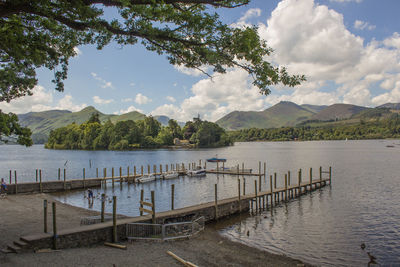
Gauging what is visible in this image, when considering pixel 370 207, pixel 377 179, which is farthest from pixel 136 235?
pixel 377 179

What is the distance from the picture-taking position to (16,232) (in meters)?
15.1

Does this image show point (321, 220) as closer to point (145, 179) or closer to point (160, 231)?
point (160, 231)

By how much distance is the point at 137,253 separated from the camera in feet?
43.2

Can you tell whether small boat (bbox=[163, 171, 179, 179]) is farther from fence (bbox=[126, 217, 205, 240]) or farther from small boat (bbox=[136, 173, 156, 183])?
fence (bbox=[126, 217, 205, 240])

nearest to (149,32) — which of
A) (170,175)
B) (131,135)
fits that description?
(170,175)

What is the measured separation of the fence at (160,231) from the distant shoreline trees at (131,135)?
14195 centimetres

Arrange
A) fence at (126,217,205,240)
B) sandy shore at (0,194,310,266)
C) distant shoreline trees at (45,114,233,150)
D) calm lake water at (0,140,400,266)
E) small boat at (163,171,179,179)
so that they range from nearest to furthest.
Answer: sandy shore at (0,194,310,266) → fence at (126,217,205,240) → calm lake water at (0,140,400,266) → small boat at (163,171,179,179) → distant shoreline trees at (45,114,233,150)

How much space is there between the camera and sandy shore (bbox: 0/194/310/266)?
11.4 metres

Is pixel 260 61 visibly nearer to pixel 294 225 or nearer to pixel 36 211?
pixel 294 225

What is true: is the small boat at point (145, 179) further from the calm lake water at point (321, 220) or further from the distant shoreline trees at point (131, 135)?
the distant shoreline trees at point (131, 135)

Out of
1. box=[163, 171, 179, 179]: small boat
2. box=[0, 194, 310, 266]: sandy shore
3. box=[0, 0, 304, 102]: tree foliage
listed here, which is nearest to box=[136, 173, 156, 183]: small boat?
box=[163, 171, 179, 179]: small boat

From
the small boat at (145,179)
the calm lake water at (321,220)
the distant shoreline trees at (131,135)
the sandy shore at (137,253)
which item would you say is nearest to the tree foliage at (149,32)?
the sandy shore at (137,253)

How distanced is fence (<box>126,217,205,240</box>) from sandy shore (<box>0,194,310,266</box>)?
1.62 feet

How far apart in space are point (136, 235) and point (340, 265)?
434 inches
